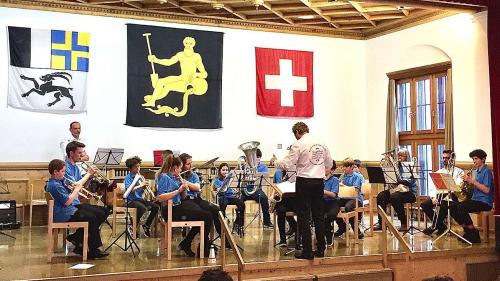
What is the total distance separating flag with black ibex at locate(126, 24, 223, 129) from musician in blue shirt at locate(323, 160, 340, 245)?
427 centimetres

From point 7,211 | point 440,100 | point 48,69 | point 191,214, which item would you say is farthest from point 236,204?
point 440,100

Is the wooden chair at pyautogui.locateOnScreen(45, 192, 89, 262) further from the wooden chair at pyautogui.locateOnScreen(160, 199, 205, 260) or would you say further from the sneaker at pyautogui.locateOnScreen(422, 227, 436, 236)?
the sneaker at pyautogui.locateOnScreen(422, 227, 436, 236)

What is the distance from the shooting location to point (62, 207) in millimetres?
6379

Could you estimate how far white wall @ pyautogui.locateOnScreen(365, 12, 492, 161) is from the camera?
30.5ft

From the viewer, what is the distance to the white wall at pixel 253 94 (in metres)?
9.86

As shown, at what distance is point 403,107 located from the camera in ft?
38.7

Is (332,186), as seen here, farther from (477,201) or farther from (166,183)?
(166,183)

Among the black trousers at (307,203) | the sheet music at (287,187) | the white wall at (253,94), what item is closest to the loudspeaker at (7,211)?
the white wall at (253,94)

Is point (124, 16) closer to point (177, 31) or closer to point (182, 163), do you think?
point (177, 31)

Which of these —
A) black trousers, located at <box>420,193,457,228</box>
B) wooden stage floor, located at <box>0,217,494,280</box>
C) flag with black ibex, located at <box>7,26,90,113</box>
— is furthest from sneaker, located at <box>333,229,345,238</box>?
flag with black ibex, located at <box>7,26,90,113</box>

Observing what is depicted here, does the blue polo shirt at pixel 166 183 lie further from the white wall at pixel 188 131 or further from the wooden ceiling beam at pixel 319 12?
the wooden ceiling beam at pixel 319 12

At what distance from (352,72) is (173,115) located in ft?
14.2

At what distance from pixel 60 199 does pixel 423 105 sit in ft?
25.2

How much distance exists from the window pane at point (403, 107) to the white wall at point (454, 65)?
0.34m
